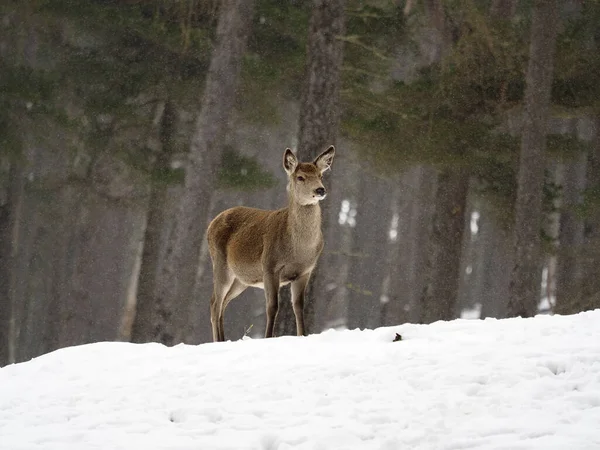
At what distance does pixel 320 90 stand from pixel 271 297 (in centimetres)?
572

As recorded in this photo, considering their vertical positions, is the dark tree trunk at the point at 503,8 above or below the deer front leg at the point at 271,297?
above

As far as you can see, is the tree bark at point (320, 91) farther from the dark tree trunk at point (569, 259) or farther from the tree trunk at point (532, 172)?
the dark tree trunk at point (569, 259)

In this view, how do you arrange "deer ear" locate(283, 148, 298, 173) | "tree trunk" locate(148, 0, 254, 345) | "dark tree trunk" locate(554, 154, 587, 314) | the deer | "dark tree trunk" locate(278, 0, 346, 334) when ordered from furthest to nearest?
"dark tree trunk" locate(554, 154, 587, 314)
"tree trunk" locate(148, 0, 254, 345)
"dark tree trunk" locate(278, 0, 346, 334)
"deer ear" locate(283, 148, 298, 173)
the deer

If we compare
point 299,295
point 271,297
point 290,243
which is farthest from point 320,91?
point 271,297

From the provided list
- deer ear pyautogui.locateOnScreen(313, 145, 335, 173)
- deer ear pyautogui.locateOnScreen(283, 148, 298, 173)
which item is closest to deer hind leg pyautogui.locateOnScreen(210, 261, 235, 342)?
deer ear pyautogui.locateOnScreen(283, 148, 298, 173)

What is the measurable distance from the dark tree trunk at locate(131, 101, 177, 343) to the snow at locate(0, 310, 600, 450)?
12.3 metres

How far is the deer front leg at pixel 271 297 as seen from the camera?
34.9 feet

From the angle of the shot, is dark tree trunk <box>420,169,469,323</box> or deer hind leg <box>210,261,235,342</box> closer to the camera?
deer hind leg <box>210,261,235,342</box>

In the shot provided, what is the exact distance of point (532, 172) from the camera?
56.2 feet

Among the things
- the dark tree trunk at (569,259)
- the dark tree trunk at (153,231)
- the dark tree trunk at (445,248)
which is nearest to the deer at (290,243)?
the dark tree trunk at (445,248)

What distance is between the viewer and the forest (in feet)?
56.7

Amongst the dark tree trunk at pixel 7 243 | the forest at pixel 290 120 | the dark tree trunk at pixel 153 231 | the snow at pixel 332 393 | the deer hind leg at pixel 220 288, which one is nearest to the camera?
the snow at pixel 332 393

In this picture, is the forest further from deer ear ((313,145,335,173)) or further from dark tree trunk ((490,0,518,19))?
deer ear ((313,145,335,173))

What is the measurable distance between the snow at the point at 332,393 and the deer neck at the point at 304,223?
2105 mm
